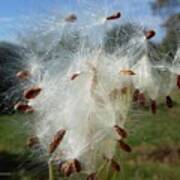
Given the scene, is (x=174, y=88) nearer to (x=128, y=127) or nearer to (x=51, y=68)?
(x=128, y=127)

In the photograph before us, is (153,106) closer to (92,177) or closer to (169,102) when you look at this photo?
(169,102)

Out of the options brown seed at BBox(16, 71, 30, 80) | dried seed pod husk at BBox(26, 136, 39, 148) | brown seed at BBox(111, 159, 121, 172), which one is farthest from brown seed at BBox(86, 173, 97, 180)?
brown seed at BBox(16, 71, 30, 80)

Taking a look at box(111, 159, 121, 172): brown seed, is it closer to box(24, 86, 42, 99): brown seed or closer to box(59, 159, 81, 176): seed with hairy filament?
box(59, 159, 81, 176): seed with hairy filament

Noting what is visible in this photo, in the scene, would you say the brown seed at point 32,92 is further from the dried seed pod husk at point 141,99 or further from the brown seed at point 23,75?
the dried seed pod husk at point 141,99

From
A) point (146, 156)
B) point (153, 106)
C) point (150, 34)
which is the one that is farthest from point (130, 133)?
point (146, 156)

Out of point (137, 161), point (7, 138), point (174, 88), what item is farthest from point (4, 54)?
point (7, 138)
